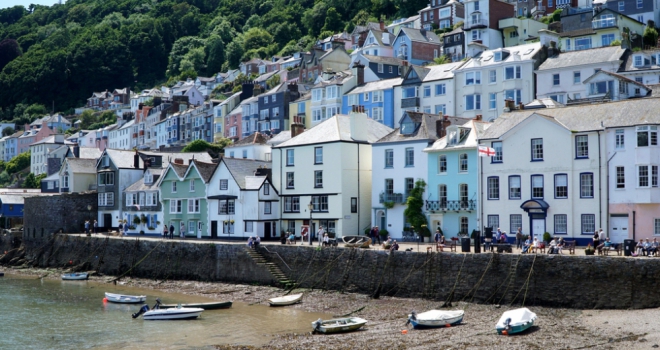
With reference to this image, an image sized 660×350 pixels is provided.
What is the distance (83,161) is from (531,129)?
50530 millimetres

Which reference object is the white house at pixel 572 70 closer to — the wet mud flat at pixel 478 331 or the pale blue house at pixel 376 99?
the pale blue house at pixel 376 99

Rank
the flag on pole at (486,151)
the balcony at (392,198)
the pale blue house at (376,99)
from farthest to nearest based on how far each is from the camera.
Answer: the pale blue house at (376,99)
the balcony at (392,198)
the flag on pole at (486,151)

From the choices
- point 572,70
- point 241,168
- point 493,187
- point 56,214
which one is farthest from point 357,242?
point 56,214

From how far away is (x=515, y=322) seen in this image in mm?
29609

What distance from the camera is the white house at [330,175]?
5344 cm

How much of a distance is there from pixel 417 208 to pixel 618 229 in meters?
13.4

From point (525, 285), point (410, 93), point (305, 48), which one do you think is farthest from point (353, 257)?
point (305, 48)

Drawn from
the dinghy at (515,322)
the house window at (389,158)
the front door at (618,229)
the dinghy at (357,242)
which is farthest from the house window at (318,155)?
the dinghy at (515,322)

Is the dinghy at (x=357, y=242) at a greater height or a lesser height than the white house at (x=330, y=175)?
lesser

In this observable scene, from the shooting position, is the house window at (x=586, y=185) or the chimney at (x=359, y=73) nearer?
the house window at (x=586, y=185)

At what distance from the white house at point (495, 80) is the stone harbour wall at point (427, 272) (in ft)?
101

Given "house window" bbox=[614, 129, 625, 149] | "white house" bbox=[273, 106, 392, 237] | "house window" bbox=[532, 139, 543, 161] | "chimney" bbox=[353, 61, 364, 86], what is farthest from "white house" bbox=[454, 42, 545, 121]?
"house window" bbox=[614, 129, 625, 149]

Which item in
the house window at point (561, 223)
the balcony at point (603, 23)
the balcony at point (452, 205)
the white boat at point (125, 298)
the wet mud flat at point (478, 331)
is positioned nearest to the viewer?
the wet mud flat at point (478, 331)

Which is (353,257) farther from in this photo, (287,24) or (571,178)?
(287,24)
